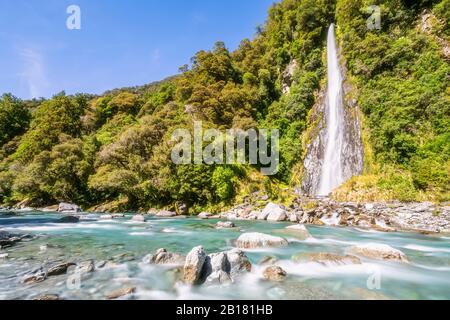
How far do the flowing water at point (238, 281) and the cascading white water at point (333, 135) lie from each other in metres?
15.9

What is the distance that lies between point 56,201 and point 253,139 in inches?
1127

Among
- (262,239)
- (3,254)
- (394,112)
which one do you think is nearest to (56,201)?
(3,254)

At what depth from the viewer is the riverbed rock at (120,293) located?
21.1 feet

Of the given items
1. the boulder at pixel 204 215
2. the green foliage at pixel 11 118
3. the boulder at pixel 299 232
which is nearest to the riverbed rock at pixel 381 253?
the boulder at pixel 299 232

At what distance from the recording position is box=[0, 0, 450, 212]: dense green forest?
22797 mm

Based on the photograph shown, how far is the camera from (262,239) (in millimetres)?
11680

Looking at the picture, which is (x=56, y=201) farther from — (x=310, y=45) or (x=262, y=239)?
(x=310, y=45)

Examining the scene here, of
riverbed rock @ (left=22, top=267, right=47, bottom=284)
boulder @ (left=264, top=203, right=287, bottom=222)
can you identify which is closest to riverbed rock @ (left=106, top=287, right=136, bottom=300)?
riverbed rock @ (left=22, top=267, right=47, bottom=284)

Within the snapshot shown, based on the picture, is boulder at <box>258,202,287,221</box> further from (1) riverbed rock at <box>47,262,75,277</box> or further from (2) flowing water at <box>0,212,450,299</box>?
(1) riverbed rock at <box>47,262,75,277</box>

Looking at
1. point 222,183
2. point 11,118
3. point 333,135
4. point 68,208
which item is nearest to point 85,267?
point 222,183

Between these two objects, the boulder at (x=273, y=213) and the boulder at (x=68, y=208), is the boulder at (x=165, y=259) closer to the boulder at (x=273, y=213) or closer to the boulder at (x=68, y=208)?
the boulder at (x=273, y=213)

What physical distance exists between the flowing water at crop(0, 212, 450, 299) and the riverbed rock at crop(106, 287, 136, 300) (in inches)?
6.4

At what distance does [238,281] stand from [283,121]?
107 feet

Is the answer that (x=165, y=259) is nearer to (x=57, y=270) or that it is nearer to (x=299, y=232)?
(x=57, y=270)
